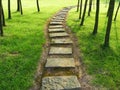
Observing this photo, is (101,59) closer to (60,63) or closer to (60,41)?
(60,63)

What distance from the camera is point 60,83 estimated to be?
8.03m

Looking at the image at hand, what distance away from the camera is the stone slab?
31.2ft

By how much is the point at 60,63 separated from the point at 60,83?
191 centimetres

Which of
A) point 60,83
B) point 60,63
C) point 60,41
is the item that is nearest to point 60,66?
point 60,63

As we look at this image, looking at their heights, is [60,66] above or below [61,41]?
below

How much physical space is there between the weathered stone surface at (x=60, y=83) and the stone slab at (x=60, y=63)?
106cm

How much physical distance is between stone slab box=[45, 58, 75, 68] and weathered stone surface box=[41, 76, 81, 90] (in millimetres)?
1060

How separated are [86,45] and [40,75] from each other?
4.81 metres

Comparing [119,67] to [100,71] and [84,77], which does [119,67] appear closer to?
[100,71]

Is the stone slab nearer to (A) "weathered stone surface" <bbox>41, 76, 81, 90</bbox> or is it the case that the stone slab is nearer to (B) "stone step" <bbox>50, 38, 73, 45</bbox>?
(A) "weathered stone surface" <bbox>41, 76, 81, 90</bbox>

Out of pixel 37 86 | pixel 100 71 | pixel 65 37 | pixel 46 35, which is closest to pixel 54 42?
pixel 65 37

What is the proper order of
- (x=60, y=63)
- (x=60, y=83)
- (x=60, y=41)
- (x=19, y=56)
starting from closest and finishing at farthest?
(x=60, y=83) < (x=60, y=63) < (x=19, y=56) < (x=60, y=41)

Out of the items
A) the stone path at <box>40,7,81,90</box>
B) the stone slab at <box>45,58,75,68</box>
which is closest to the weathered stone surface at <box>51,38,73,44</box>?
the stone path at <box>40,7,81,90</box>

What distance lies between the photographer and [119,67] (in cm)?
1025
